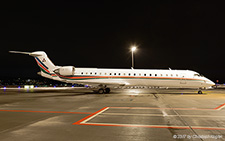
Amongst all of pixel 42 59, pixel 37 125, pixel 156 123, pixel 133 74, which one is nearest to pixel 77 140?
pixel 37 125

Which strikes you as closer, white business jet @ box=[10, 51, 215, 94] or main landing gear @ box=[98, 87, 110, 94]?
white business jet @ box=[10, 51, 215, 94]

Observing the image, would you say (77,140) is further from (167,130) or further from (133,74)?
(133,74)

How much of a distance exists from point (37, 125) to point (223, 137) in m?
5.75

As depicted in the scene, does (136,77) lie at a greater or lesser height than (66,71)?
lesser

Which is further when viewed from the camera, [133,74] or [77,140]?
[133,74]

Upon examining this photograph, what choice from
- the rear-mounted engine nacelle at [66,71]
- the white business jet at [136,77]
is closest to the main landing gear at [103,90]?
the white business jet at [136,77]

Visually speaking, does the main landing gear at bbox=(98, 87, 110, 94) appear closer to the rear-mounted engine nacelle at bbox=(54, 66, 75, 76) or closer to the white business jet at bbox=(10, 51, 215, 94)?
the white business jet at bbox=(10, 51, 215, 94)

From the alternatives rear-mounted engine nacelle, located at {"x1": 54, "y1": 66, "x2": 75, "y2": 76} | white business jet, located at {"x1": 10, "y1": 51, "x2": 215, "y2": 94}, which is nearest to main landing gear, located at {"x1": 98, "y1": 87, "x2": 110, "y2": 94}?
white business jet, located at {"x1": 10, "y1": 51, "x2": 215, "y2": 94}

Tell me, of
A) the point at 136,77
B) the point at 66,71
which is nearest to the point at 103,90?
the point at 136,77

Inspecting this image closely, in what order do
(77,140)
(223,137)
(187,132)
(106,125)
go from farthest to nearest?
(106,125)
(187,132)
(223,137)
(77,140)

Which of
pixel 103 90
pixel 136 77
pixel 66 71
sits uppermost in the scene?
pixel 66 71

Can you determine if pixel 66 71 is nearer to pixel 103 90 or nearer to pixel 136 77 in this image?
pixel 103 90

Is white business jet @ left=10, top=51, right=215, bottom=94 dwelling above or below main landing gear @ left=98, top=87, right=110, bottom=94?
above

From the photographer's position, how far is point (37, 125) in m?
6.04
